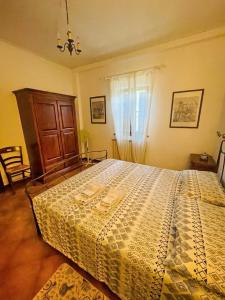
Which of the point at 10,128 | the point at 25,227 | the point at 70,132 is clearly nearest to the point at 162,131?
the point at 70,132

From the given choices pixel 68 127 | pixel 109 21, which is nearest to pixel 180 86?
pixel 109 21

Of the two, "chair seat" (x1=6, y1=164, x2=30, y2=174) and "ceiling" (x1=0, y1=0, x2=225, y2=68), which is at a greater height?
"ceiling" (x1=0, y1=0, x2=225, y2=68)

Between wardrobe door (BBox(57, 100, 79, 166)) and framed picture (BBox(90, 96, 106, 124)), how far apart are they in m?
0.62

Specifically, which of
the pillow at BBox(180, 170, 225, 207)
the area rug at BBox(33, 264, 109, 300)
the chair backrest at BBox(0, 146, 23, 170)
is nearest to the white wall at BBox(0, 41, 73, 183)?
the chair backrest at BBox(0, 146, 23, 170)

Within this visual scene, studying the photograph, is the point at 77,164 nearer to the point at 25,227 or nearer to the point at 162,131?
the point at 25,227

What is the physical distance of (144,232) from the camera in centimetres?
105

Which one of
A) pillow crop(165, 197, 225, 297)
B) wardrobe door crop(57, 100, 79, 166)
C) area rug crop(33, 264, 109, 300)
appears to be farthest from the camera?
wardrobe door crop(57, 100, 79, 166)

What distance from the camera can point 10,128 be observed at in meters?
2.85

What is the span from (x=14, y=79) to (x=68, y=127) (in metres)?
1.47

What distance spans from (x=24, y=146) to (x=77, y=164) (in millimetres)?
1401

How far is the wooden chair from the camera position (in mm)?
2668

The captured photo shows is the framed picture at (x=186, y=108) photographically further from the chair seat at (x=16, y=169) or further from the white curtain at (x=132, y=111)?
the chair seat at (x=16, y=169)

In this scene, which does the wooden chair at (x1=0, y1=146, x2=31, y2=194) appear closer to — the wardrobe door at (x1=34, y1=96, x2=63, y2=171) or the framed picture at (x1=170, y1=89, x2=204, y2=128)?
the wardrobe door at (x1=34, y1=96, x2=63, y2=171)

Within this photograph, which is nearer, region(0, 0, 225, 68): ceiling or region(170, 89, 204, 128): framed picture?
region(0, 0, 225, 68): ceiling
